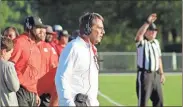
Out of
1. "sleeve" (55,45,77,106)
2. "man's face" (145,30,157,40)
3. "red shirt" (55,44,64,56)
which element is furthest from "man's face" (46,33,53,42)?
"sleeve" (55,45,77,106)

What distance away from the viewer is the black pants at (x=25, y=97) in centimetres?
992

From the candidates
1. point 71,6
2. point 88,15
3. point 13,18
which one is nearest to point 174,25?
point 71,6

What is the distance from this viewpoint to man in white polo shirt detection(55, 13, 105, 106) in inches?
254

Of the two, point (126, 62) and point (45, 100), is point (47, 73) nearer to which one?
point (45, 100)

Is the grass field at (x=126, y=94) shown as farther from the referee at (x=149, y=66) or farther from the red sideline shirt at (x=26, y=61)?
the red sideline shirt at (x=26, y=61)

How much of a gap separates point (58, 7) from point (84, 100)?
150ft

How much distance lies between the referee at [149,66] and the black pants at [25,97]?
393 cm

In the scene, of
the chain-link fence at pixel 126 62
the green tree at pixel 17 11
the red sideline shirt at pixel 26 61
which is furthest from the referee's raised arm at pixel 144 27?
the green tree at pixel 17 11

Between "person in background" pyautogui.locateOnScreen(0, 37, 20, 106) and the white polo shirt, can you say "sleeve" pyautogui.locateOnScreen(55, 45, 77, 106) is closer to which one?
the white polo shirt

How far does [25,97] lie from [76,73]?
11.6 feet

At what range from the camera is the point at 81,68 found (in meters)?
6.60

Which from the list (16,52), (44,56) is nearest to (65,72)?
(16,52)

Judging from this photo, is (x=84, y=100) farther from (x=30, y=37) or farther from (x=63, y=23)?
(x=63, y=23)

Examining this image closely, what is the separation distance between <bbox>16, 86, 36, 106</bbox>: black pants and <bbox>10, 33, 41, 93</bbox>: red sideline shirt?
7 centimetres
